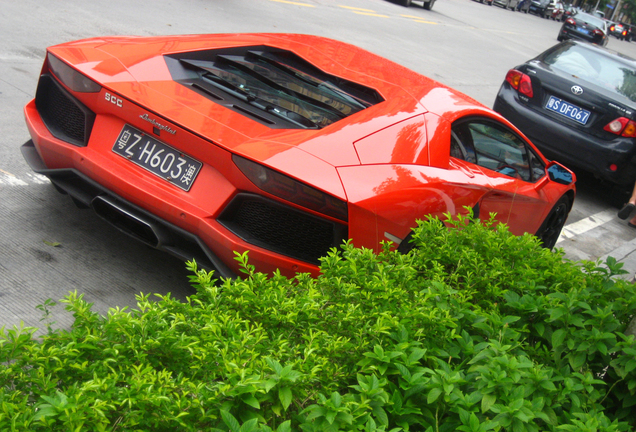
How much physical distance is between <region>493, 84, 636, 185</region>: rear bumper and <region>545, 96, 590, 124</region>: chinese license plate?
14cm

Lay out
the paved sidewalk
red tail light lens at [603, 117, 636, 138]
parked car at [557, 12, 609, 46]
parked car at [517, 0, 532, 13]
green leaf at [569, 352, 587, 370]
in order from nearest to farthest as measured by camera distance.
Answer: green leaf at [569, 352, 587, 370]
the paved sidewalk
red tail light lens at [603, 117, 636, 138]
parked car at [557, 12, 609, 46]
parked car at [517, 0, 532, 13]

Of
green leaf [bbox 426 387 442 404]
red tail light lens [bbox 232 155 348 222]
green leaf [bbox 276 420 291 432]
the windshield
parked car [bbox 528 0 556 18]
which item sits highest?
parked car [bbox 528 0 556 18]

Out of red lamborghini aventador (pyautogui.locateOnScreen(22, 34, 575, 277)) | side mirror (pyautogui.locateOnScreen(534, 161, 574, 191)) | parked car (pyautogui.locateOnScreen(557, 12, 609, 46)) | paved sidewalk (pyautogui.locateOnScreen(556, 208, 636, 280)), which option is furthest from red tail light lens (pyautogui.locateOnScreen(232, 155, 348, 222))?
parked car (pyautogui.locateOnScreen(557, 12, 609, 46))

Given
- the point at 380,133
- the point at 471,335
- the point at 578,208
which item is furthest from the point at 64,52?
the point at 578,208

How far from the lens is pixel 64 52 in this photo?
3762mm

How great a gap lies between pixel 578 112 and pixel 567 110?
130 millimetres

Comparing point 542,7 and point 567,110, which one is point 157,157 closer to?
point 567,110

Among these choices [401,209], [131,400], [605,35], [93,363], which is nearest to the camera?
[131,400]

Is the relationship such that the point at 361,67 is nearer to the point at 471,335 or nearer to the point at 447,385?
the point at 471,335

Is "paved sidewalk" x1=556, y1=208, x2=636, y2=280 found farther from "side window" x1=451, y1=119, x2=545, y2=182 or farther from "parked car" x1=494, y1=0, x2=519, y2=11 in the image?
"parked car" x1=494, y1=0, x2=519, y2=11

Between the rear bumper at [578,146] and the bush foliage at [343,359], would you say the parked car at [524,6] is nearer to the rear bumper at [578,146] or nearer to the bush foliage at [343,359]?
the rear bumper at [578,146]

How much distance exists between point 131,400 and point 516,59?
19964mm

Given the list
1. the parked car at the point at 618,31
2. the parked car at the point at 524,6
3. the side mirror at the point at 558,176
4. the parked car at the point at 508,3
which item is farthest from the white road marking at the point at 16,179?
the parked car at the point at 618,31

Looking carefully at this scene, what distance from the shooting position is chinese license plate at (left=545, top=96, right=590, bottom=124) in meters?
7.93
